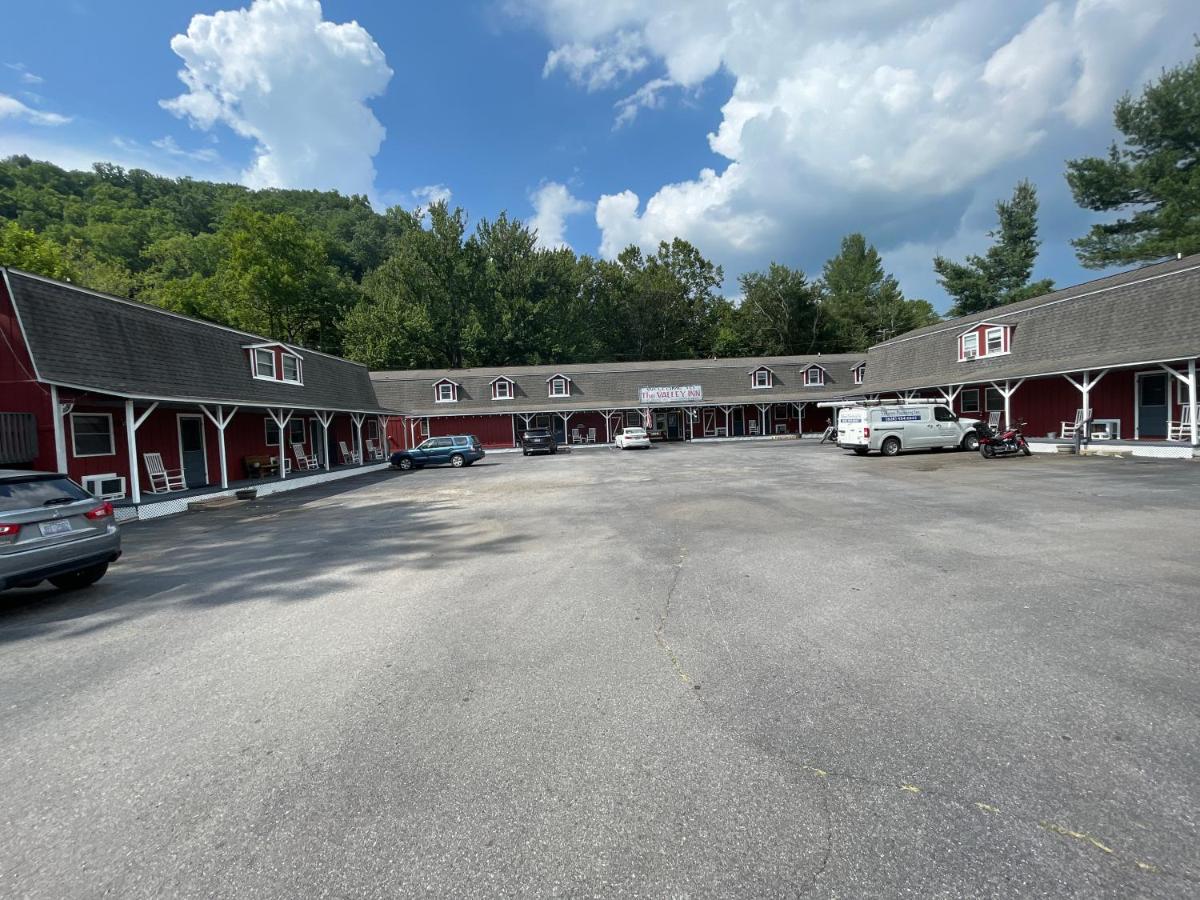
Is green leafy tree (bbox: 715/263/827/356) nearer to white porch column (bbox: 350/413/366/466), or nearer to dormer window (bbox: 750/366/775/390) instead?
dormer window (bbox: 750/366/775/390)

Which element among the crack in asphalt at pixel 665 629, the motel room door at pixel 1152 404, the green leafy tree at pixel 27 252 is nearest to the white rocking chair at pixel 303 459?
the crack in asphalt at pixel 665 629

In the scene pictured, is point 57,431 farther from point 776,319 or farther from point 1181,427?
point 776,319

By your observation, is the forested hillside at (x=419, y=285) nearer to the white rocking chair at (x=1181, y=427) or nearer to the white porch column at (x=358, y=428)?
the white porch column at (x=358, y=428)

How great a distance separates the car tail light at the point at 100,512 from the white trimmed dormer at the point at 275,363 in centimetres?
1421

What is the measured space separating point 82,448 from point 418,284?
126 feet

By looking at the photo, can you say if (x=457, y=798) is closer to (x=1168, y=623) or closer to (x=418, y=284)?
(x=1168, y=623)

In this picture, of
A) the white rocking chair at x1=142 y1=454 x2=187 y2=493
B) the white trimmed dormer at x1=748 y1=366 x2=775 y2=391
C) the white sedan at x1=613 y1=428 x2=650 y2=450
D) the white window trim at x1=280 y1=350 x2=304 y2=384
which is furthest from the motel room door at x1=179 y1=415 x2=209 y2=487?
the white trimmed dormer at x1=748 y1=366 x2=775 y2=391

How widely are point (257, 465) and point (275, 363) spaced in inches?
158

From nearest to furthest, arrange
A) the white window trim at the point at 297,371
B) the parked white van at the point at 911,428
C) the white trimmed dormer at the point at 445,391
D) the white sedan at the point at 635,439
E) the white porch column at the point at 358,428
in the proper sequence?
the parked white van at the point at 911,428, the white window trim at the point at 297,371, the white porch column at the point at 358,428, the white sedan at the point at 635,439, the white trimmed dormer at the point at 445,391

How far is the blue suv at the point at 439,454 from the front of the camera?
25531mm

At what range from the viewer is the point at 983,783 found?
2662 mm

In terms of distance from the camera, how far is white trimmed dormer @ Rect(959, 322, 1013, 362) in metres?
24.7

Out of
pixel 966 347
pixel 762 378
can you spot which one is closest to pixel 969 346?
pixel 966 347

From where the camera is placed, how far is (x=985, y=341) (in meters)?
25.7
